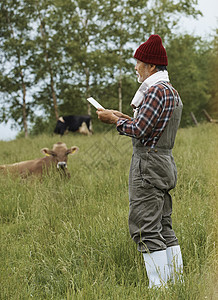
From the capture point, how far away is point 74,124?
2058 cm

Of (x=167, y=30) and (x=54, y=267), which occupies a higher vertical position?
(x=167, y=30)

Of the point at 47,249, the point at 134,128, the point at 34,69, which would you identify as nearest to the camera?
the point at 134,128

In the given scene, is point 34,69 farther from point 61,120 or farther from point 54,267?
point 54,267

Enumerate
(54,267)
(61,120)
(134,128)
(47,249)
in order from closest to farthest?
(134,128)
(54,267)
(47,249)
(61,120)

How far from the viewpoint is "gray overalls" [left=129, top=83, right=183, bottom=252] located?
2363 millimetres

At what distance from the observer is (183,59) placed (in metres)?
25.0

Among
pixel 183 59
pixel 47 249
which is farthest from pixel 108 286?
pixel 183 59

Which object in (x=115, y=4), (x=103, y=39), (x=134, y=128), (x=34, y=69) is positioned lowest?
(x=134, y=128)

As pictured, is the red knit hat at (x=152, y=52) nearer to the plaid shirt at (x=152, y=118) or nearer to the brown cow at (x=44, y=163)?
the plaid shirt at (x=152, y=118)

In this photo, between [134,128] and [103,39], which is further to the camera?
[103,39]

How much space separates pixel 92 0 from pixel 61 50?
150 inches

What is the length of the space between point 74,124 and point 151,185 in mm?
18442

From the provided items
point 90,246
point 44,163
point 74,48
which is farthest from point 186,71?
point 90,246

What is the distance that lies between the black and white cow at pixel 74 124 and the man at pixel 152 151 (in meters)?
17.8
